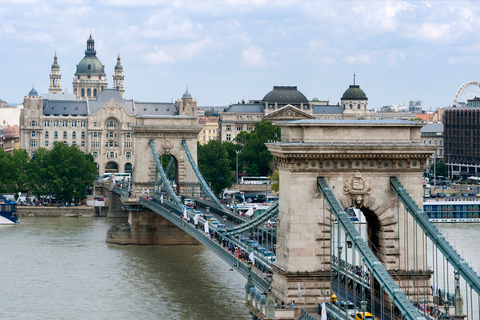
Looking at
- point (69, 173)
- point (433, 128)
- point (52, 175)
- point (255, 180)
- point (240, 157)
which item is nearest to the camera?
point (52, 175)

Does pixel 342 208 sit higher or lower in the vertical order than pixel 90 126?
lower

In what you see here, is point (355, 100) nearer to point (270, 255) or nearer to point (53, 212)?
point (53, 212)

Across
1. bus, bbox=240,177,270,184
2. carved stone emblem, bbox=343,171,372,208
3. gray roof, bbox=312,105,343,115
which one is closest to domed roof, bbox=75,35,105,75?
gray roof, bbox=312,105,343,115

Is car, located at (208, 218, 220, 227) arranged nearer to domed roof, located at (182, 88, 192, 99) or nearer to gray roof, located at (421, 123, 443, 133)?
domed roof, located at (182, 88, 192, 99)

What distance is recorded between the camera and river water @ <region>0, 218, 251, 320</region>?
1854 inches

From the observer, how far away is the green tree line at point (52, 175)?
319 feet

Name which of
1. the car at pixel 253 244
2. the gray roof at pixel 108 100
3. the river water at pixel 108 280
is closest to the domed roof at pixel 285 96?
the gray roof at pixel 108 100

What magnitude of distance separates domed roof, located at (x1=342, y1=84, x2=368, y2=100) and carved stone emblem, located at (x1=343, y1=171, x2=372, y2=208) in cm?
13598

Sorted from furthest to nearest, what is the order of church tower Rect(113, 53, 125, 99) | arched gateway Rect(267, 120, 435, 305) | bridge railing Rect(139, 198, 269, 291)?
church tower Rect(113, 53, 125, 99), bridge railing Rect(139, 198, 269, 291), arched gateway Rect(267, 120, 435, 305)

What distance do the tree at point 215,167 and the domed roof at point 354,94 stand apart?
6685 centimetres

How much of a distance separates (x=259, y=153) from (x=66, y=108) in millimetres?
31900

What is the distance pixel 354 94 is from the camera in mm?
167250

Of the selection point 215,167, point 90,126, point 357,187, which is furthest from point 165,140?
point 90,126

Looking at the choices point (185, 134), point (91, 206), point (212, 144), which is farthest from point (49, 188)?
point (185, 134)
